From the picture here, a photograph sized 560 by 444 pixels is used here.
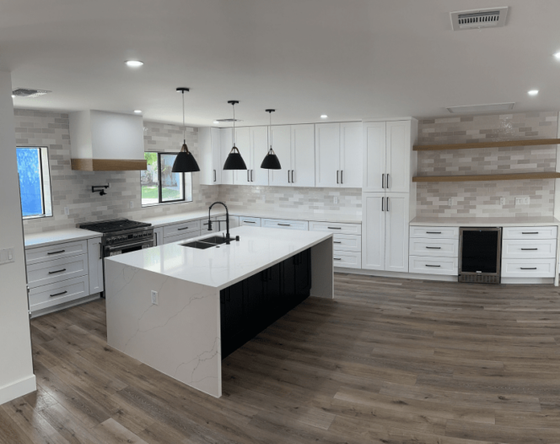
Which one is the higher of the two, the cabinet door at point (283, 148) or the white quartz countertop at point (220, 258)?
the cabinet door at point (283, 148)

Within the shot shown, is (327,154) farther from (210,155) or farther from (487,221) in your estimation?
(487,221)

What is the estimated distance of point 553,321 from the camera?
15.1 feet

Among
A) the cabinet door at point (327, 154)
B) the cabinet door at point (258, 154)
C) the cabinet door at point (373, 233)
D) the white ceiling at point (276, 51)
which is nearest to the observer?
the white ceiling at point (276, 51)

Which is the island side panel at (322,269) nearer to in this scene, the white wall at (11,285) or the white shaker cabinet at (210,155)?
the white shaker cabinet at (210,155)

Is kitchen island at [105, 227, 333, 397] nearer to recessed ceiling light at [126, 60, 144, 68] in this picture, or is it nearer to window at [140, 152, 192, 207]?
recessed ceiling light at [126, 60, 144, 68]

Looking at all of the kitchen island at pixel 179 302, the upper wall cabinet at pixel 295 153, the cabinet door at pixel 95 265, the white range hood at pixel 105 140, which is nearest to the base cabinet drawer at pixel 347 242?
the upper wall cabinet at pixel 295 153

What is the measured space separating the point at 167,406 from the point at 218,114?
378 cm

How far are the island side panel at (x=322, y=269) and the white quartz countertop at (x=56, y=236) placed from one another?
2.74 m

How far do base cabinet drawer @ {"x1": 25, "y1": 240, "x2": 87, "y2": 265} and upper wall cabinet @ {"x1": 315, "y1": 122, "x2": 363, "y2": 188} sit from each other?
3.69m

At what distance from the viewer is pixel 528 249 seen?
580 centimetres

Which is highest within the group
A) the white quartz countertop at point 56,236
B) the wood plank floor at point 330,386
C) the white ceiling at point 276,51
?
the white ceiling at point 276,51

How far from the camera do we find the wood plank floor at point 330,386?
110 inches

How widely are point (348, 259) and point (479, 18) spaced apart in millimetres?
4836

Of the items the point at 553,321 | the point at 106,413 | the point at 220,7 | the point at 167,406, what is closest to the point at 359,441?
the point at 167,406
